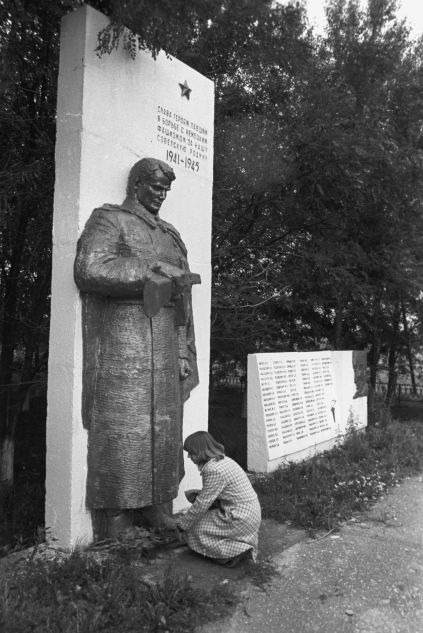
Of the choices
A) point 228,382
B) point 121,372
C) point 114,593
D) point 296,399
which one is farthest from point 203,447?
point 228,382

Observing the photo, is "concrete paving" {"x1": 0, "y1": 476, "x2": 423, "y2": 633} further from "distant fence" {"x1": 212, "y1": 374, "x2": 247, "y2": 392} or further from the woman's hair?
"distant fence" {"x1": 212, "y1": 374, "x2": 247, "y2": 392}

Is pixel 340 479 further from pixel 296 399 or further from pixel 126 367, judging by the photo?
pixel 126 367

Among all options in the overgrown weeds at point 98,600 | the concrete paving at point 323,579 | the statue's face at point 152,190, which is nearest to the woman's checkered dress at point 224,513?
the concrete paving at point 323,579

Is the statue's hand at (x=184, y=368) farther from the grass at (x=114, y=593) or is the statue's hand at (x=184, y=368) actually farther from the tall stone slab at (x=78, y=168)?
the grass at (x=114, y=593)

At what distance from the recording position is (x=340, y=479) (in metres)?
5.87

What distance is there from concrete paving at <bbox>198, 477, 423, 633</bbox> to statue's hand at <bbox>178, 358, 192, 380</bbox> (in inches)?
56.5

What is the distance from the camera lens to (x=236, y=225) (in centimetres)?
792

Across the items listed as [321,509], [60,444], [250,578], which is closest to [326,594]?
[250,578]

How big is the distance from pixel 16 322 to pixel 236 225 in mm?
3283

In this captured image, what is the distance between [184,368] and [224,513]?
113cm

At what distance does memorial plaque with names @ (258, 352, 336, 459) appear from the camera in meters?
6.31

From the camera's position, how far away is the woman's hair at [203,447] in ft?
12.0

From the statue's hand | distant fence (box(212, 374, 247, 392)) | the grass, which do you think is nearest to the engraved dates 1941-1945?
the statue's hand

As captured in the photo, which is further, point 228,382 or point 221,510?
point 228,382
